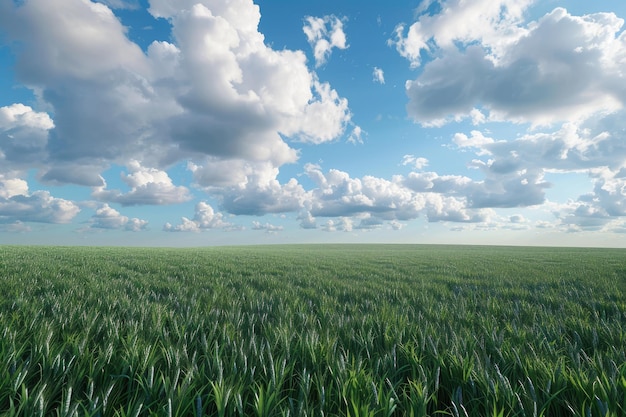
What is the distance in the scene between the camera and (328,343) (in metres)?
3.23

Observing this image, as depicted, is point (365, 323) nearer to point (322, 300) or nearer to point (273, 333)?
point (273, 333)

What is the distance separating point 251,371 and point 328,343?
930mm

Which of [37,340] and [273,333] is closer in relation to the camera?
[37,340]

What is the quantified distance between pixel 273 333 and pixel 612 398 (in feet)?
10.2

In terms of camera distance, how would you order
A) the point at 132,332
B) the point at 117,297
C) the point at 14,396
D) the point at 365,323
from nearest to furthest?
1. the point at 14,396
2. the point at 132,332
3. the point at 365,323
4. the point at 117,297

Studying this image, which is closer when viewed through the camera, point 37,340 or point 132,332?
point 37,340

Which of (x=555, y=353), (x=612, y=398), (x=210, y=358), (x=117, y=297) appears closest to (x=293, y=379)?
(x=210, y=358)

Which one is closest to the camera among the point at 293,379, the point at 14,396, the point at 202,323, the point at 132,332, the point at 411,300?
the point at 14,396

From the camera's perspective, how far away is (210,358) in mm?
2990

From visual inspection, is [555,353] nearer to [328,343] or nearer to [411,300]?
[328,343]

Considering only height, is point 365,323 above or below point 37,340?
below

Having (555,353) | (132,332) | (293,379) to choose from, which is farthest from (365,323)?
(132,332)

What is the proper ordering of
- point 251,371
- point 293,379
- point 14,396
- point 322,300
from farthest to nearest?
1. point 322,300
2. point 293,379
3. point 251,371
4. point 14,396

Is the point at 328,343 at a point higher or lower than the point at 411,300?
higher
